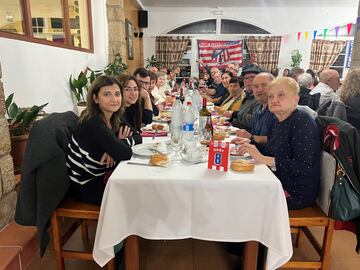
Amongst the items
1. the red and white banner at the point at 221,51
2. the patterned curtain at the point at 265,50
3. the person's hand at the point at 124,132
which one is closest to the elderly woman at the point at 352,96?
the person's hand at the point at 124,132

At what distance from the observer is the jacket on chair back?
1259 millimetres

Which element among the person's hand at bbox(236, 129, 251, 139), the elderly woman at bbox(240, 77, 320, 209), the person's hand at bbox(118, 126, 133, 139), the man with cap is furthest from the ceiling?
the elderly woman at bbox(240, 77, 320, 209)

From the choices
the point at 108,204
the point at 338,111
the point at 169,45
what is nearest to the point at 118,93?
the point at 108,204

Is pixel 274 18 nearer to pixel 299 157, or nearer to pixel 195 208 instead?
pixel 299 157

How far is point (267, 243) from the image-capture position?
1.17 meters

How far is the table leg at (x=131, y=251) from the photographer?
49.9 inches

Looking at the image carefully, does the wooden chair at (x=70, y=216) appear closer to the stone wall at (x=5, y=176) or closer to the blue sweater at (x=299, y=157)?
the stone wall at (x=5, y=176)

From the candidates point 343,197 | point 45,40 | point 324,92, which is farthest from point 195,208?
point 324,92

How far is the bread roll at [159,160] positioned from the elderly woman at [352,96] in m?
1.89

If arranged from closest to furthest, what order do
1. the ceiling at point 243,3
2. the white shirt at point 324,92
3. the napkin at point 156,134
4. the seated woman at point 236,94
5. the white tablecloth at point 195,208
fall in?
the white tablecloth at point 195,208 → the napkin at point 156,134 → the seated woman at point 236,94 → the white shirt at point 324,92 → the ceiling at point 243,3

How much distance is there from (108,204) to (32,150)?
1.42 feet

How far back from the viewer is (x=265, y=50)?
7.63 m

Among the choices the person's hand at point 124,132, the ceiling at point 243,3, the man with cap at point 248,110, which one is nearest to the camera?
the person's hand at point 124,132

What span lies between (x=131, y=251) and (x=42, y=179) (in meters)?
0.52
